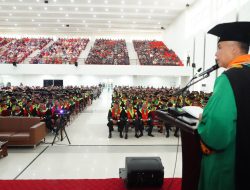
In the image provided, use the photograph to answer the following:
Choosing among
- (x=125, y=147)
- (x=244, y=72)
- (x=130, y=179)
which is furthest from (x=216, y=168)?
(x=125, y=147)

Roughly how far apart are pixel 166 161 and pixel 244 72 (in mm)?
5170

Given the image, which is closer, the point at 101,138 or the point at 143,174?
the point at 143,174

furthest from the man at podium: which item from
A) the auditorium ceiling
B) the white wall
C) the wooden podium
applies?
the auditorium ceiling

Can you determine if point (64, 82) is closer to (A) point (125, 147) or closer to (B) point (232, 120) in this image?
(A) point (125, 147)

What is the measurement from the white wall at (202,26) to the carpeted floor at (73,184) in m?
14.7

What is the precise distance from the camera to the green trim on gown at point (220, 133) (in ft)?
5.27

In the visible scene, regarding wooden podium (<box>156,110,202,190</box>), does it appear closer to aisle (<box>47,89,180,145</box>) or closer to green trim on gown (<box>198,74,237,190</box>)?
green trim on gown (<box>198,74,237,190</box>)

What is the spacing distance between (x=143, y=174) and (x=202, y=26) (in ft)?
78.0

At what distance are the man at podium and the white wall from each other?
16333 mm

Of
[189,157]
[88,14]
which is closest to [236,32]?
[189,157]

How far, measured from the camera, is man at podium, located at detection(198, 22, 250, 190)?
1.62 meters

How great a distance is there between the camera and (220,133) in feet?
5.27

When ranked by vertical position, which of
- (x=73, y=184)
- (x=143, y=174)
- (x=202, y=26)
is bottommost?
(x=73, y=184)

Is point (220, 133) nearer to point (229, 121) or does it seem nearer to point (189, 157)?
point (229, 121)
